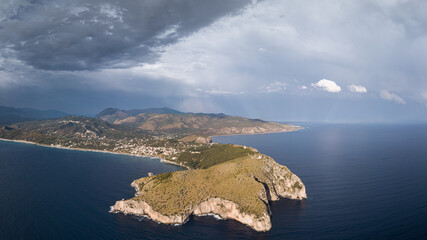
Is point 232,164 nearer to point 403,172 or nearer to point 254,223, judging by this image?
point 254,223

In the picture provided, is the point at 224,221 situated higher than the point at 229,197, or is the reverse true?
the point at 229,197

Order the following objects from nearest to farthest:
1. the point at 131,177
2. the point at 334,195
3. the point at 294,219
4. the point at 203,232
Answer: the point at 203,232 → the point at 294,219 → the point at 334,195 → the point at 131,177

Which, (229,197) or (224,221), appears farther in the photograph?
(229,197)

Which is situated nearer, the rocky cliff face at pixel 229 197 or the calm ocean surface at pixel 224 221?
the calm ocean surface at pixel 224 221

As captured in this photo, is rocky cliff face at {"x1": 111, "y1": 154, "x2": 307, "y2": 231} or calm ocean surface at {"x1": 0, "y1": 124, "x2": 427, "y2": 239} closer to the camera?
calm ocean surface at {"x1": 0, "y1": 124, "x2": 427, "y2": 239}

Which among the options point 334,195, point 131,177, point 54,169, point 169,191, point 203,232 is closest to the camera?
point 203,232

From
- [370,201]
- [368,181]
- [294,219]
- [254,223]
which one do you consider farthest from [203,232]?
[368,181]

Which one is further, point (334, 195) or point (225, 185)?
point (334, 195)

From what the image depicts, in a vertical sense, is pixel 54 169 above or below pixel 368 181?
below
